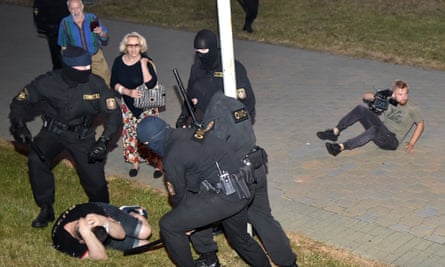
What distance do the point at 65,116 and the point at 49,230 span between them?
125 centimetres

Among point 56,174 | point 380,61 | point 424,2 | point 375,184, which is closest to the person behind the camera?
point 375,184

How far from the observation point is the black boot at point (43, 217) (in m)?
8.27

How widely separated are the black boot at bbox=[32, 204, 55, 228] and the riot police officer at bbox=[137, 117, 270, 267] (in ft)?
7.18

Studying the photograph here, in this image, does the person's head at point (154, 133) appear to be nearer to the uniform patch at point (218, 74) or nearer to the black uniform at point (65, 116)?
the black uniform at point (65, 116)

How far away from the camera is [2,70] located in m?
14.9

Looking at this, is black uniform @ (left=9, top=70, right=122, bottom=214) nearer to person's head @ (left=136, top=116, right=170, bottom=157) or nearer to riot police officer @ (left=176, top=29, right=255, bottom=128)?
riot police officer @ (left=176, top=29, right=255, bottom=128)

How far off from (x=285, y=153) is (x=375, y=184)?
4.99 feet

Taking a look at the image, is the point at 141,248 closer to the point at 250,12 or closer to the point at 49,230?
the point at 49,230

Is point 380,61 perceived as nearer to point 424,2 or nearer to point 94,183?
point 424,2

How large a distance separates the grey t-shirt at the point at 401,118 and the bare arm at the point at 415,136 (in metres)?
0.06

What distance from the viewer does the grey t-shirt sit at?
9.84 metres

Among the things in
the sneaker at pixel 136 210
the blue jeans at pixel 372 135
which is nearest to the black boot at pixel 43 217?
the sneaker at pixel 136 210

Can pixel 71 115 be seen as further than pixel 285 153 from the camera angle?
No

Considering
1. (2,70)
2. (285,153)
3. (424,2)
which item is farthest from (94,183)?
(424,2)
